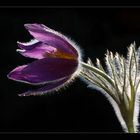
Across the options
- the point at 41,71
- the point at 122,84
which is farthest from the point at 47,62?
the point at 122,84

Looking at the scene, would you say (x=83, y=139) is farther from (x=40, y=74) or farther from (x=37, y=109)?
(x=37, y=109)

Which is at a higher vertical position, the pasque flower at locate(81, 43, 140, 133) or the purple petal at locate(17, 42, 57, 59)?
the purple petal at locate(17, 42, 57, 59)

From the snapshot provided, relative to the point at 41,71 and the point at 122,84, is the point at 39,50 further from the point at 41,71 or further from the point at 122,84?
the point at 122,84

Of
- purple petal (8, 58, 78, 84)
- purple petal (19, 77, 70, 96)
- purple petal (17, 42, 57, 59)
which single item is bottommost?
purple petal (19, 77, 70, 96)

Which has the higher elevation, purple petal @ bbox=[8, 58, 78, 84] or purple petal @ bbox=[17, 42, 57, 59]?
purple petal @ bbox=[17, 42, 57, 59]

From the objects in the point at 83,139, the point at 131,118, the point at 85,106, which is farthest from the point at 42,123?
the point at 131,118
